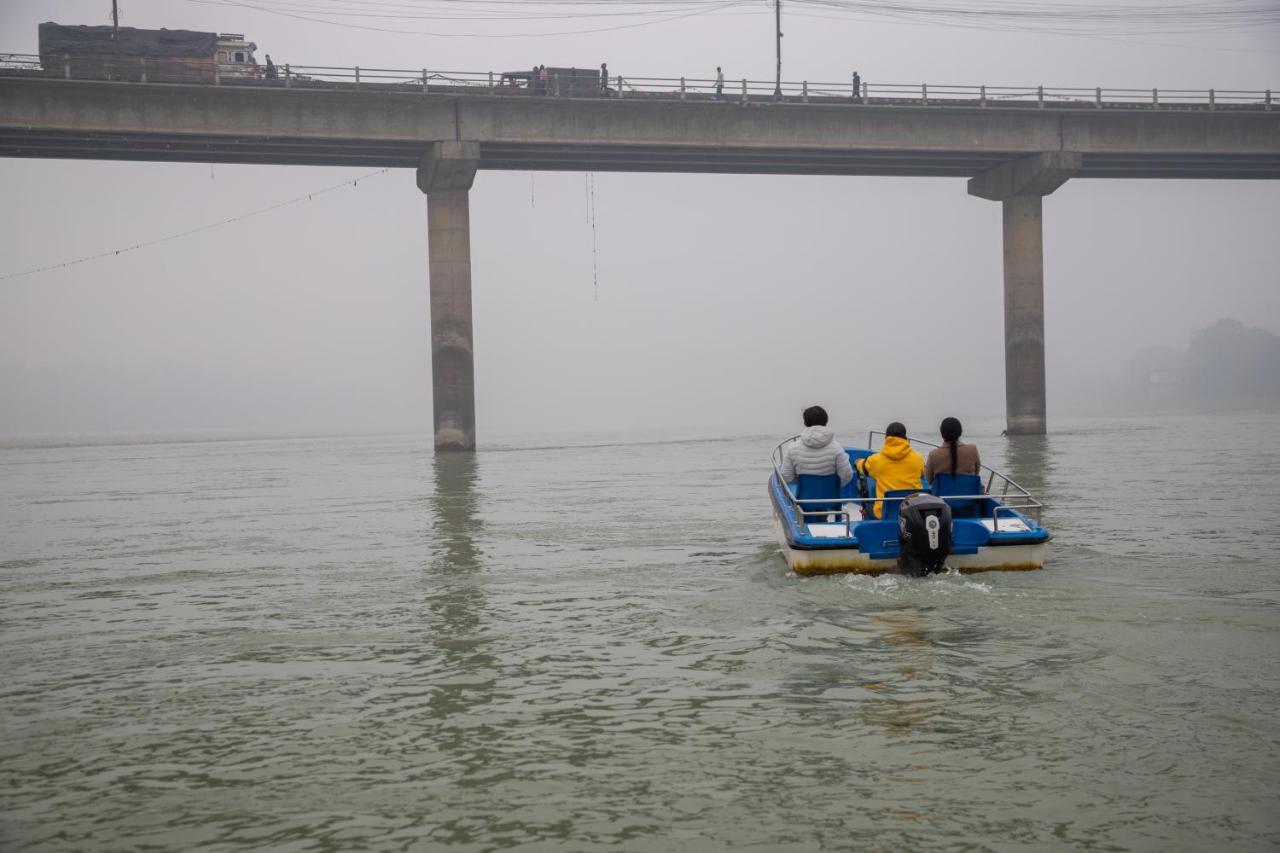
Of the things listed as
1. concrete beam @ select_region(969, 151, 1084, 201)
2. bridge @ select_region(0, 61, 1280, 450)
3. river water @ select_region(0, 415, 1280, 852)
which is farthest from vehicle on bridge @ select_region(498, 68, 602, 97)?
river water @ select_region(0, 415, 1280, 852)

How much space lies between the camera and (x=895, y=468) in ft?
42.5

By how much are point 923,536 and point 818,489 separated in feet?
7.90

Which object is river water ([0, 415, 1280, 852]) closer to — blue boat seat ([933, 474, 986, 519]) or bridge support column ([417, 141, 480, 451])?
blue boat seat ([933, 474, 986, 519])

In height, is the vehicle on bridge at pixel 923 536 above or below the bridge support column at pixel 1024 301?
below

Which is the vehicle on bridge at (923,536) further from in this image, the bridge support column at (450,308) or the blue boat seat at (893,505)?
the bridge support column at (450,308)

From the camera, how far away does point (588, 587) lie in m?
12.0

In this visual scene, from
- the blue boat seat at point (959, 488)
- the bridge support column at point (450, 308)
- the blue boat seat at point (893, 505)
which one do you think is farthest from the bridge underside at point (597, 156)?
the blue boat seat at point (959, 488)

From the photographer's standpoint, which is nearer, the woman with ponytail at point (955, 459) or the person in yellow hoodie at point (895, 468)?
the woman with ponytail at point (955, 459)

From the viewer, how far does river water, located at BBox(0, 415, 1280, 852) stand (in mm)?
5262

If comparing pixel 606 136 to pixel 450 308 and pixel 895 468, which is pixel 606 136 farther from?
pixel 895 468

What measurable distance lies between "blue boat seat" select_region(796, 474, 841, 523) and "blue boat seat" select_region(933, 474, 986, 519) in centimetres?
122

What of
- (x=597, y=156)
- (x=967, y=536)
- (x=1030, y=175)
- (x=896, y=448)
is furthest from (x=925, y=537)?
(x=1030, y=175)

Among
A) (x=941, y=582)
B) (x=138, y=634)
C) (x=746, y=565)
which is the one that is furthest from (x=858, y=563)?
(x=138, y=634)

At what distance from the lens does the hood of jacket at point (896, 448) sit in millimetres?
12969
